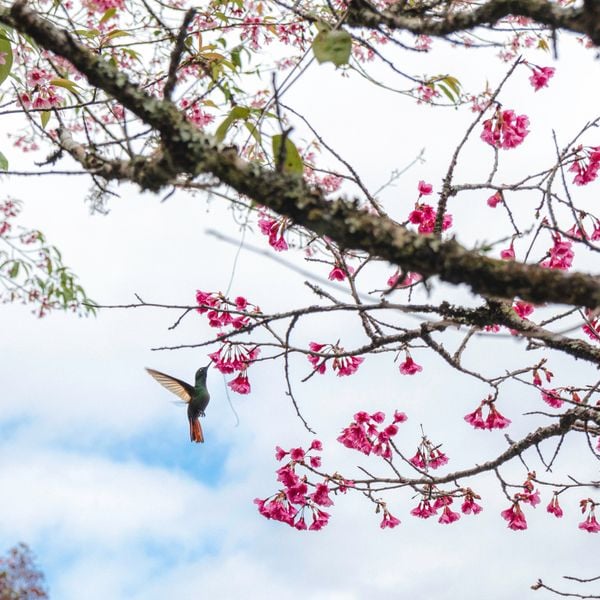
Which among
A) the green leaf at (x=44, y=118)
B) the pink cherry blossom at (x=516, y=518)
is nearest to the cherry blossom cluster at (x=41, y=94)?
the green leaf at (x=44, y=118)

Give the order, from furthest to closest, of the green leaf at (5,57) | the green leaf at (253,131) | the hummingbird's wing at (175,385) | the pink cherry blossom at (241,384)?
1. the hummingbird's wing at (175,385)
2. the pink cherry blossom at (241,384)
3. the green leaf at (5,57)
4. the green leaf at (253,131)

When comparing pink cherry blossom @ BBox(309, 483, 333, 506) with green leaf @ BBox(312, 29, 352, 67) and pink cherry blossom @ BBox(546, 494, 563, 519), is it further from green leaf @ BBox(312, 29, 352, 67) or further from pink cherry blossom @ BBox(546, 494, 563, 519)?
green leaf @ BBox(312, 29, 352, 67)

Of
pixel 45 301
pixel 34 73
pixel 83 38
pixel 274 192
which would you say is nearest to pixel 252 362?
pixel 83 38

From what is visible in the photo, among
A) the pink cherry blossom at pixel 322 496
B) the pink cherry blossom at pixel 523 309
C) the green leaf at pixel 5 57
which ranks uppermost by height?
the green leaf at pixel 5 57

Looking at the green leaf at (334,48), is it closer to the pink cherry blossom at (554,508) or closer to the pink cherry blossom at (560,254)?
the pink cherry blossom at (560,254)

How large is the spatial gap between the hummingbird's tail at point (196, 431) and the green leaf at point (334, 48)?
399 centimetres

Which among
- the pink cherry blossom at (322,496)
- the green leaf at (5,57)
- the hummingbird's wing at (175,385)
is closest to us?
the green leaf at (5,57)

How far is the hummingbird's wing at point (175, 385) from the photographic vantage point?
450cm

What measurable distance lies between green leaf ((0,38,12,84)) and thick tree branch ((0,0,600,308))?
962mm

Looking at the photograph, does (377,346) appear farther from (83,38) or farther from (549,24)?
(83,38)

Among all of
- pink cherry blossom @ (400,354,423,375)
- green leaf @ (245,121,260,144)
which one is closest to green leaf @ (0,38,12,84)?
green leaf @ (245,121,260,144)

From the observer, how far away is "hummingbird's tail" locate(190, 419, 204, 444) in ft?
17.0

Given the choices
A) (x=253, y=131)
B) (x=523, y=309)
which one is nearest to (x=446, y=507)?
(x=523, y=309)

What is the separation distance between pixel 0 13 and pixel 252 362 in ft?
6.11
